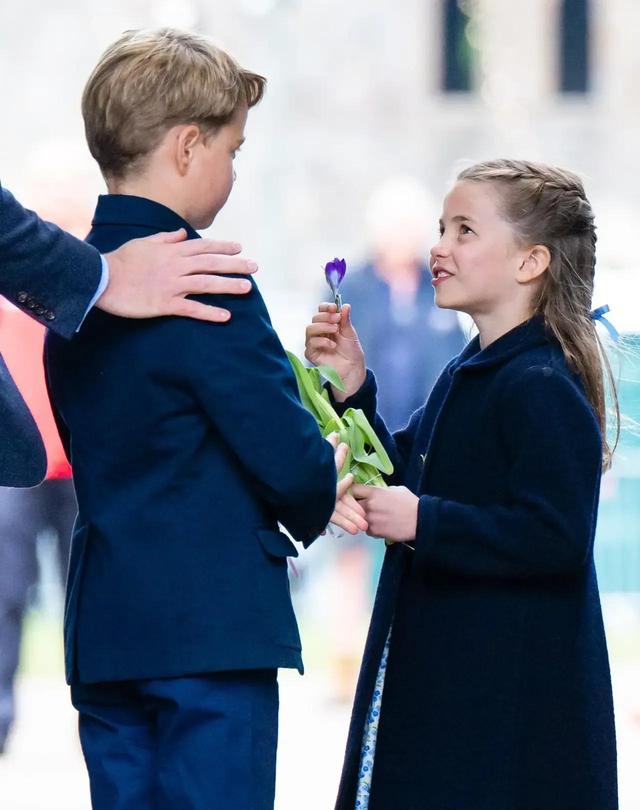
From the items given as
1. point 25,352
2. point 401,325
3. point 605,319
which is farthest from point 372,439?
point 401,325

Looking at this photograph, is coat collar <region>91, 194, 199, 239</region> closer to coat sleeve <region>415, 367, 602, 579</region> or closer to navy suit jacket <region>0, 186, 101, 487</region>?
navy suit jacket <region>0, 186, 101, 487</region>

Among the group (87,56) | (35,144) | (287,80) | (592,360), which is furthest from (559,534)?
(287,80)

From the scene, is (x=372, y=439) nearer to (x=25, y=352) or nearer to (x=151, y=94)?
(x=151, y=94)

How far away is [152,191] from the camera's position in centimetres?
151

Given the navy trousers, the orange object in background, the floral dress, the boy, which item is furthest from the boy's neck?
the orange object in background

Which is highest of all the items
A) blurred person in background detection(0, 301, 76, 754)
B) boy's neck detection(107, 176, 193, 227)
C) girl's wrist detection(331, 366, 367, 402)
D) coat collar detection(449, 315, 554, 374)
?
boy's neck detection(107, 176, 193, 227)

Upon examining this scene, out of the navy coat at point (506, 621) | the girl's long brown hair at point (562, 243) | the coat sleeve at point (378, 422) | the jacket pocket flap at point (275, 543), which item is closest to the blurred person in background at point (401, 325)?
the coat sleeve at point (378, 422)

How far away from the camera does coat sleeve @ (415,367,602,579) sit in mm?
1603

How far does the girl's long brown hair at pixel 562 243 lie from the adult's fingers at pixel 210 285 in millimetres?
453

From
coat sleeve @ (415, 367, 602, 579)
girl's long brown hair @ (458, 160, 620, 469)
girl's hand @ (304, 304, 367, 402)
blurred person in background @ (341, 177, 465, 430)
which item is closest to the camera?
coat sleeve @ (415, 367, 602, 579)

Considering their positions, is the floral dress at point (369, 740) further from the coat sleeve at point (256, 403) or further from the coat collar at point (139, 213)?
the coat collar at point (139, 213)

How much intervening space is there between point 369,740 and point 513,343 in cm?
54

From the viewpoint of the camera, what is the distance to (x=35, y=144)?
5887mm

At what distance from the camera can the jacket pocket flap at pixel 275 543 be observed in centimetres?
148
